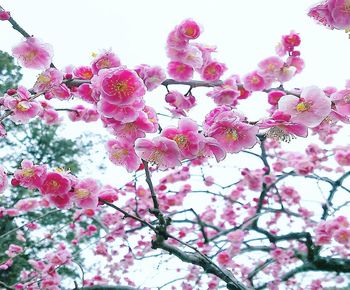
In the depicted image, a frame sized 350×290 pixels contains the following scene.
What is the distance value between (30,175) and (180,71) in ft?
3.47

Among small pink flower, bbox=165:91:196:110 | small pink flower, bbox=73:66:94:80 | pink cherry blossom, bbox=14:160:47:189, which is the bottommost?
pink cherry blossom, bbox=14:160:47:189

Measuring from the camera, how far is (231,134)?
5.20 ft

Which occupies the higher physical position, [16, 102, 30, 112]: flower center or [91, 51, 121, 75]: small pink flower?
[91, 51, 121, 75]: small pink flower

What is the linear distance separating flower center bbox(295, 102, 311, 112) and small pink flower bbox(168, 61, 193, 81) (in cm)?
106

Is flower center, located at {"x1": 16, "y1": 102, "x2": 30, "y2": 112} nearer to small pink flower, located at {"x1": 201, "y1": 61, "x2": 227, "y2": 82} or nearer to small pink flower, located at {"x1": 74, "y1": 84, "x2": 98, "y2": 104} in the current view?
small pink flower, located at {"x1": 74, "y1": 84, "x2": 98, "y2": 104}

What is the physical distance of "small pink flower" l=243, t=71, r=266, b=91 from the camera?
2738mm

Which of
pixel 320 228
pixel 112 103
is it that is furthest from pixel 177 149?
pixel 320 228

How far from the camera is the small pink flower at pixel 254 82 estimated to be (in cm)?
274

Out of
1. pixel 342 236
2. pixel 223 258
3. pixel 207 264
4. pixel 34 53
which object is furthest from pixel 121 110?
pixel 223 258

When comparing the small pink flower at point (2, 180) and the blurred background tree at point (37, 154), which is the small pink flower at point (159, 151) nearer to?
the small pink flower at point (2, 180)

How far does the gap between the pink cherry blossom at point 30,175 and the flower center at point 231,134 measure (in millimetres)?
922

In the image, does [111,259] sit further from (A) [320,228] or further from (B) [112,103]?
(B) [112,103]

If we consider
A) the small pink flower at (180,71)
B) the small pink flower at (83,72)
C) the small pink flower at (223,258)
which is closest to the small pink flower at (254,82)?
the small pink flower at (180,71)

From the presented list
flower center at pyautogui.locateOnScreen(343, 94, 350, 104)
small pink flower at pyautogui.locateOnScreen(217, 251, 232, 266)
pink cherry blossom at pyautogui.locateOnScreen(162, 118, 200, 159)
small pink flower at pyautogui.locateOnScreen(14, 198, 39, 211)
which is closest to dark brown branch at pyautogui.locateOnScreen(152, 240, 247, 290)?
pink cherry blossom at pyautogui.locateOnScreen(162, 118, 200, 159)
